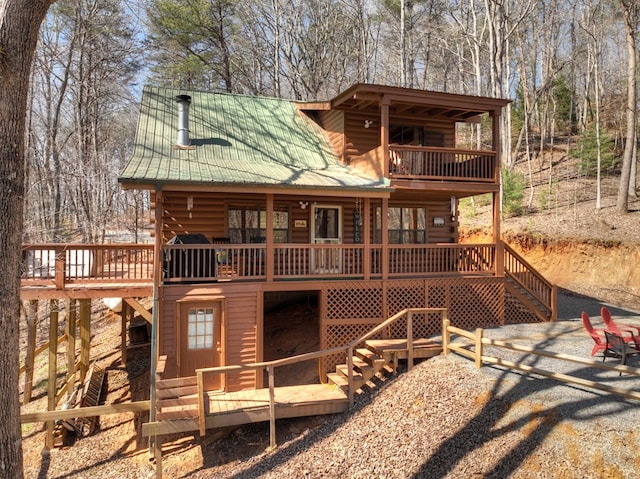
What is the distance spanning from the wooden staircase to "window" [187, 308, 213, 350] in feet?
10.7

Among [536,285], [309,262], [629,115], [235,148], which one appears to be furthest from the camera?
[629,115]

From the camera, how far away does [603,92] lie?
3850cm

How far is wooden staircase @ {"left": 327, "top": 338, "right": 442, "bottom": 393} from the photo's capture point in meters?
10.1

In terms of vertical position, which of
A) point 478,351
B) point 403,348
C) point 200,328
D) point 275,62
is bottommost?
point 403,348

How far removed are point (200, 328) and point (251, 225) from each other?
13.0ft

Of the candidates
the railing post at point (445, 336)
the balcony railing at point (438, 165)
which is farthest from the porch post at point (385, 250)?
the railing post at point (445, 336)

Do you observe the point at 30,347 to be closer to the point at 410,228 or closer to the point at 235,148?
the point at 235,148

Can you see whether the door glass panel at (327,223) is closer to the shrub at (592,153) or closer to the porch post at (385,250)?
the porch post at (385,250)

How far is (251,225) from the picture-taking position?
13.6m

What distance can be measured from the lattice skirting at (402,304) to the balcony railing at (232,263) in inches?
14.8

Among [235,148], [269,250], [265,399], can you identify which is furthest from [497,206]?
[265,399]

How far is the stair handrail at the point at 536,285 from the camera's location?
13.5m

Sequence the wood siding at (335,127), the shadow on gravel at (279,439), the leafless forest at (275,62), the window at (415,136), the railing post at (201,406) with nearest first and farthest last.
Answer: the shadow on gravel at (279,439)
the railing post at (201,406)
the wood siding at (335,127)
the window at (415,136)
the leafless forest at (275,62)

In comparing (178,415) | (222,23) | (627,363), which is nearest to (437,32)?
(222,23)
